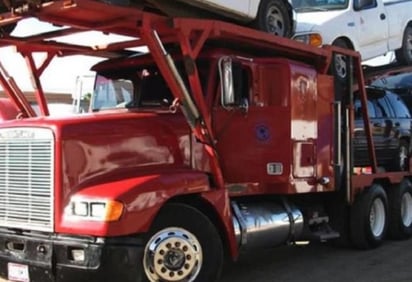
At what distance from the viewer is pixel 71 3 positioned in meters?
5.54

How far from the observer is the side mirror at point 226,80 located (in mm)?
6547

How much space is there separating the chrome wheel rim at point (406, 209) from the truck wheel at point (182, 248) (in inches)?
201

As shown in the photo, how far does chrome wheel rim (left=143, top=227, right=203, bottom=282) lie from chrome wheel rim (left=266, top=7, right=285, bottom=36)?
11.8 ft

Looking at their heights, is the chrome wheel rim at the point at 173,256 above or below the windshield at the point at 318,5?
below

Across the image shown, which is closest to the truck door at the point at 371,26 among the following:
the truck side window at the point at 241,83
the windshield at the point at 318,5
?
the windshield at the point at 318,5

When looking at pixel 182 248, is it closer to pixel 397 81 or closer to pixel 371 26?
pixel 371 26

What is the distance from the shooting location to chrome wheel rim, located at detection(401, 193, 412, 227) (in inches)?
414

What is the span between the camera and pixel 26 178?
6.09 metres

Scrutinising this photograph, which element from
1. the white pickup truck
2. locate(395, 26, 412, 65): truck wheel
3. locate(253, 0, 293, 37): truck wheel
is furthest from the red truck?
locate(395, 26, 412, 65): truck wheel

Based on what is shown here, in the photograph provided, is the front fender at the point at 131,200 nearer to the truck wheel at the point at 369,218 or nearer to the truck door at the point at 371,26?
the truck wheel at the point at 369,218

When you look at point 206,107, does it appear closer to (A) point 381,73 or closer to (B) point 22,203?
(B) point 22,203

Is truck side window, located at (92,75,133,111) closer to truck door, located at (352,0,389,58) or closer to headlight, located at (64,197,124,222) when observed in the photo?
headlight, located at (64,197,124,222)

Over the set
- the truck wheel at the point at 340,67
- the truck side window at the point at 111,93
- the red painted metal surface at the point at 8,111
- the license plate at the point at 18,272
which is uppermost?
the truck wheel at the point at 340,67

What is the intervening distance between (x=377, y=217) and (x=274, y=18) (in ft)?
11.1
